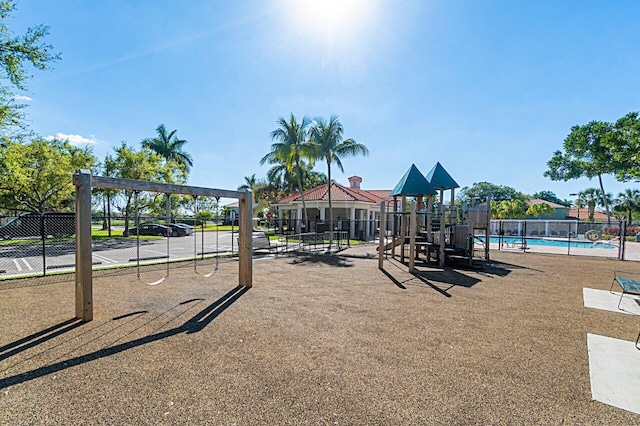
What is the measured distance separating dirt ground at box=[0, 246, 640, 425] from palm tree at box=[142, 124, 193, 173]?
2657 centimetres

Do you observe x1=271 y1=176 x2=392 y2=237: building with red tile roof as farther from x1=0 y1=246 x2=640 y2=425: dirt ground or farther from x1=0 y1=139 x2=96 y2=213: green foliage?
x1=0 y1=246 x2=640 y2=425: dirt ground

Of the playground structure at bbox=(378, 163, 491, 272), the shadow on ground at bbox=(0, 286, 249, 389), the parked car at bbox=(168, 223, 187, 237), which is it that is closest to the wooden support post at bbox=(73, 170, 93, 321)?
the shadow on ground at bbox=(0, 286, 249, 389)

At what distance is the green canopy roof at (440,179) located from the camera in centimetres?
1192

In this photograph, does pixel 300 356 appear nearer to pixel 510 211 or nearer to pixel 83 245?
pixel 83 245

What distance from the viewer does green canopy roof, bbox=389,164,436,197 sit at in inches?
440

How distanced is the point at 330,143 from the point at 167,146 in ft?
64.9

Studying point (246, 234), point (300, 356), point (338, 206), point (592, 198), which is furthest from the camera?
point (592, 198)

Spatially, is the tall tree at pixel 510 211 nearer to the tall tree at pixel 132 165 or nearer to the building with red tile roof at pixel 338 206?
the building with red tile roof at pixel 338 206

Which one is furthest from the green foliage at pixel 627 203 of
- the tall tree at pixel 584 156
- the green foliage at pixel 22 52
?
the green foliage at pixel 22 52

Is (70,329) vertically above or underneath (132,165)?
underneath

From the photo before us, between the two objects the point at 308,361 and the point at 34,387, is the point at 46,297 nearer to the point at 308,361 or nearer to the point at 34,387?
the point at 34,387

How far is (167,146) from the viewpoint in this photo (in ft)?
100

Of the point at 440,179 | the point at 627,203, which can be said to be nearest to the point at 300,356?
the point at 440,179

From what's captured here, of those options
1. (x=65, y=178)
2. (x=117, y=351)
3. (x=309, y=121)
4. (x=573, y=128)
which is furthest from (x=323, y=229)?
(x=573, y=128)
